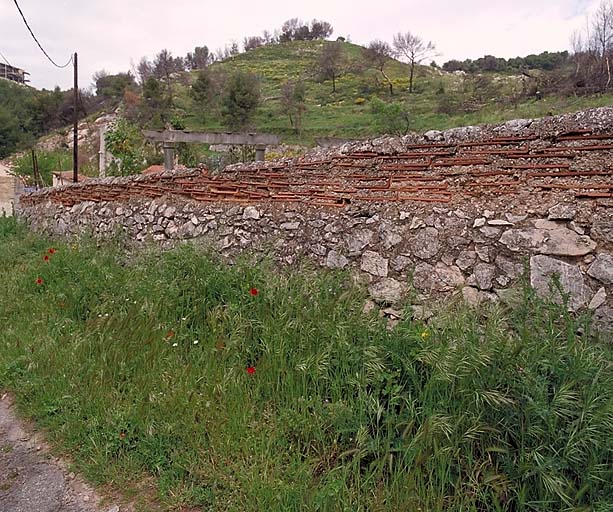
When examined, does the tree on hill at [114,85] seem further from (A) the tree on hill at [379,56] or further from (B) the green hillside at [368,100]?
(A) the tree on hill at [379,56]

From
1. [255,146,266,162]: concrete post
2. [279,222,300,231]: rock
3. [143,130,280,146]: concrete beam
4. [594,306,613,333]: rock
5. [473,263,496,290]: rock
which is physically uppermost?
[143,130,280,146]: concrete beam

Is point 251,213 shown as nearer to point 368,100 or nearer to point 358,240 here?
point 358,240

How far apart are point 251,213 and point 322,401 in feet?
7.49

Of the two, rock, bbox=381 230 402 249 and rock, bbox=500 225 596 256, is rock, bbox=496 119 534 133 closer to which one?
rock, bbox=500 225 596 256

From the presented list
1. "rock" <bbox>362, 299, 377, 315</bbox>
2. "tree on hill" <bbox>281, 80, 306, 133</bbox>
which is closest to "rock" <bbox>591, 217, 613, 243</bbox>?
"rock" <bbox>362, 299, 377, 315</bbox>

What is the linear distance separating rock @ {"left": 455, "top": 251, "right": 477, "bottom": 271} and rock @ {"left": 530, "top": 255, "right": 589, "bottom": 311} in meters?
0.36

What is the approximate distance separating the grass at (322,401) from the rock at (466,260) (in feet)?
0.95

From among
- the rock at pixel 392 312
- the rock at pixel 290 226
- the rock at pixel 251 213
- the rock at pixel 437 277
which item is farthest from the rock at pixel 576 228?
the rock at pixel 251 213

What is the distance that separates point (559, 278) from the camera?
2461mm

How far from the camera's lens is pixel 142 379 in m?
2.76

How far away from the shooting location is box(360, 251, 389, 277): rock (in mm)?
3244

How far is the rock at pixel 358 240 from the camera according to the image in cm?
336

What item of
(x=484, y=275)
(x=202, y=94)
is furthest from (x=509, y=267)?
(x=202, y=94)

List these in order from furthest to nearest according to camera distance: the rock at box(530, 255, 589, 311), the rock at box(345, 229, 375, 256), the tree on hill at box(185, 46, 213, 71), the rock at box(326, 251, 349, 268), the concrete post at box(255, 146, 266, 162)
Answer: the tree on hill at box(185, 46, 213, 71) → the concrete post at box(255, 146, 266, 162) → the rock at box(326, 251, 349, 268) → the rock at box(345, 229, 375, 256) → the rock at box(530, 255, 589, 311)
